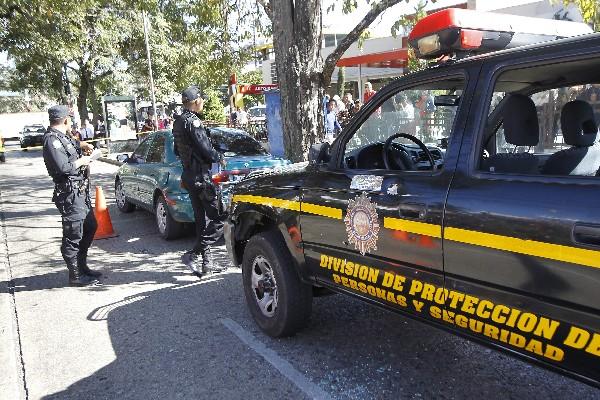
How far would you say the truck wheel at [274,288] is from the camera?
3607 mm

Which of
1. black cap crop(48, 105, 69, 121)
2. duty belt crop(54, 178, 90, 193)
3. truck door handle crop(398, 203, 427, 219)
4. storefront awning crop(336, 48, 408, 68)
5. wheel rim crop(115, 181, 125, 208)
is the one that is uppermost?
storefront awning crop(336, 48, 408, 68)

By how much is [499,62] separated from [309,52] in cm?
411

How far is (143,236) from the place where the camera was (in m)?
7.52

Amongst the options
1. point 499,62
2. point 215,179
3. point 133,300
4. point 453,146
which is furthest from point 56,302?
point 499,62

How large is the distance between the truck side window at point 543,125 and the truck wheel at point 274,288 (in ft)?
5.47

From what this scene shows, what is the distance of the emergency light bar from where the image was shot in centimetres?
266

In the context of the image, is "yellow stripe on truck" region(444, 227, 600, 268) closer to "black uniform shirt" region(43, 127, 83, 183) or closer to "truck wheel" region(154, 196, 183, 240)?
"black uniform shirt" region(43, 127, 83, 183)

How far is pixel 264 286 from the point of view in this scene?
12.8 ft

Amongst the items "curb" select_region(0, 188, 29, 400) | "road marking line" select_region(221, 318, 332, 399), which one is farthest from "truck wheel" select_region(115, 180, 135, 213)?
"road marking line" select_region(221, 318, 332, 399)

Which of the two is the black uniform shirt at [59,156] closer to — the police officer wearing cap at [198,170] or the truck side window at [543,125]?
the police officer wearing cap at [198,170]

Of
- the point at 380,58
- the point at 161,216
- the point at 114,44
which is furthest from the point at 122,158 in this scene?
the point at 114,44

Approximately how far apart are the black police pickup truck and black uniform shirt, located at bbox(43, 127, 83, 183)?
2.70 metres

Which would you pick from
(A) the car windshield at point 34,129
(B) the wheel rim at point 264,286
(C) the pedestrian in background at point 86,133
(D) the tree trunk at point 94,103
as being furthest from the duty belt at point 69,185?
(A) the car windshield at point 34,129

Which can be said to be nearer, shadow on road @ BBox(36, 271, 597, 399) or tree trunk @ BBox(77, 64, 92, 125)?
shadow on road @ BBox(36, 271, 597, 399)
